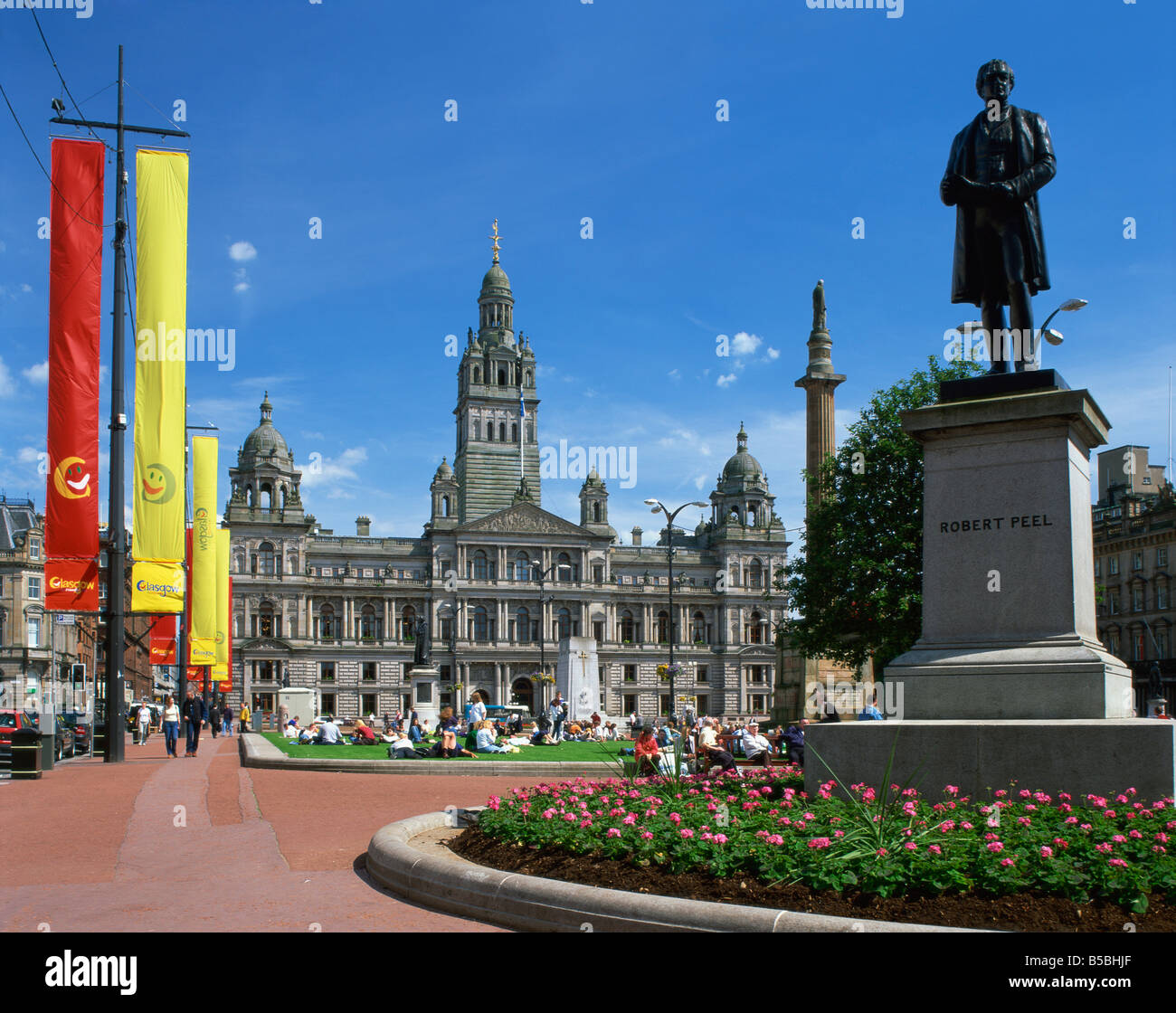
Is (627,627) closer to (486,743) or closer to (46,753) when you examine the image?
(486,743)

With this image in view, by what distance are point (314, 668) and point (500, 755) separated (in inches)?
2954

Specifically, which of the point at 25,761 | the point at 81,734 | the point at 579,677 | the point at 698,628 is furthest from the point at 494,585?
the point at 25,761

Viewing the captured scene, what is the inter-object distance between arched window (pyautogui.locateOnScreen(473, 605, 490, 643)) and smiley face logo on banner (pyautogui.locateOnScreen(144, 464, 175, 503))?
257ft

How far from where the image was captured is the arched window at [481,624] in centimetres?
10181

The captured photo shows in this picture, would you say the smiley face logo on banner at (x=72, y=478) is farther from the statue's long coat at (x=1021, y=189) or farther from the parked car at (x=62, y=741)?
the statue's long coat at (x=1021, y=189)

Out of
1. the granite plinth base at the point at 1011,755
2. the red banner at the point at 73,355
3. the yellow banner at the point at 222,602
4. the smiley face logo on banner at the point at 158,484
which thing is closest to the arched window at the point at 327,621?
the yellow banner at the point at 222,602

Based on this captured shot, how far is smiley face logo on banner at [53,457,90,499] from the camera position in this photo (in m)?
22.0

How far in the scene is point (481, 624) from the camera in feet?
335

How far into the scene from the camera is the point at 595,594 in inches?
4124

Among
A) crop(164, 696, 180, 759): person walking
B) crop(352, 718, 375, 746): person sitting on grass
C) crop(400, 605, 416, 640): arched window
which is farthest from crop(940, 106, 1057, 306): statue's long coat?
crop(400, 605, 416, 640): arched window

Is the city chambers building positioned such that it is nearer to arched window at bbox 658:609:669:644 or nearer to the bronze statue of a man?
arched window at bbox 658:609:669:644

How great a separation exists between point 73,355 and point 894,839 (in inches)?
794

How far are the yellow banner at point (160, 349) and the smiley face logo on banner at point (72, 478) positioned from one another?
1879 mm
